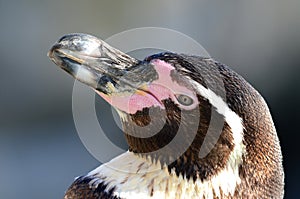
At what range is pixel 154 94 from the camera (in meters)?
1.38

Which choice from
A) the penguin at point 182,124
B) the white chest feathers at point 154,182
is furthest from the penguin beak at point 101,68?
the white chest feathers at point 154,182

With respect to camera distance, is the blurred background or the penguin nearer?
the penguin

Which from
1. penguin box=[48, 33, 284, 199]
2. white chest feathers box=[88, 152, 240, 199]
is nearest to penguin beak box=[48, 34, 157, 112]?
penguin box=[48, 33, 284, 199]

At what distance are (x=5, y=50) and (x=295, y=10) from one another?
1.86 metres

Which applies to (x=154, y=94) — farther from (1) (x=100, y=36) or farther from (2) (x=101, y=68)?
(1) (x=100, y=36)

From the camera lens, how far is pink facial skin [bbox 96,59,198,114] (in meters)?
1.37

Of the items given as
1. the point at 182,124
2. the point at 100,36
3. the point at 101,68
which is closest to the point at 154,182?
the point at 182,124

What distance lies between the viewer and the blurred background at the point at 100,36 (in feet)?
13.3

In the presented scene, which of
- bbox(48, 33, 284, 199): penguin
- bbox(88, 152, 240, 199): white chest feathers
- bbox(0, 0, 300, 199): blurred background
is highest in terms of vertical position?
bbox(48, 33, 284, 199): penguin

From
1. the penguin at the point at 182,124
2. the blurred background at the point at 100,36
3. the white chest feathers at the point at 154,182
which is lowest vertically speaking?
the blurred background at the point at 100,36

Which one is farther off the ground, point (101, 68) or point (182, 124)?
point (101, 68)

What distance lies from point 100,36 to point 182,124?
2957 millimetres

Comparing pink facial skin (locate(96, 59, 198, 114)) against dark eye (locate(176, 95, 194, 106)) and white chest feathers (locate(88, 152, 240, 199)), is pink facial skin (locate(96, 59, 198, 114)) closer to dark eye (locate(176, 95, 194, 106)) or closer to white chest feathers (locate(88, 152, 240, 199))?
dark eye (locate(176, 95, 194, 106))

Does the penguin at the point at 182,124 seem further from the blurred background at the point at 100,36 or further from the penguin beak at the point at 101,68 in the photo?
the blurred background at the point at 100,36
